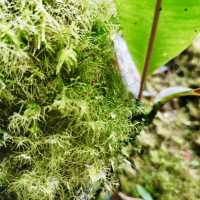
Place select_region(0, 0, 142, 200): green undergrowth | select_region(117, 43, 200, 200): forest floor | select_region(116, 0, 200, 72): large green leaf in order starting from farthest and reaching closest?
select_region(117, 43, 200, 200): forest floor, select_region(116, 0, 200, 72): large green leaf, select_region(0, 0, 142, 200): green undergrowth

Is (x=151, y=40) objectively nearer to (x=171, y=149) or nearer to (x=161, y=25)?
(x=161, y=25)

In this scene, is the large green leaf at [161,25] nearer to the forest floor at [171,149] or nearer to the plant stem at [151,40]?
the plant stem at [151,40]

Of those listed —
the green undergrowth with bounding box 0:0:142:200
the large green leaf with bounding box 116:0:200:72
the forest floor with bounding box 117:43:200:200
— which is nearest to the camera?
the green undergrowth with bounding box 0:0:142:200

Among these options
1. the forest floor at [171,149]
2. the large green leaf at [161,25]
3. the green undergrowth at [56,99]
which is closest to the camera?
the green undergrowth at [56,99]

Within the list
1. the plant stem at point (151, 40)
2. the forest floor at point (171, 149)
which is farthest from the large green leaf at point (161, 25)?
the forest floor at point (171, 149)

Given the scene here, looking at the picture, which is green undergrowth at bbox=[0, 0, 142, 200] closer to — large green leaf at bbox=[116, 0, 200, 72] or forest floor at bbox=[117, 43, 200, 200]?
large green leaf at bbox=[116, 0, 200, 72]

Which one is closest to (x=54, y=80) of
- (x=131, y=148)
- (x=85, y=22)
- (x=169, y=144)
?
(x=85, y=22)

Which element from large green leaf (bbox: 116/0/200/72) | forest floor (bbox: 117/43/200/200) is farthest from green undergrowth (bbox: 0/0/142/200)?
forest floor (bbox: 117/43/200/200)
